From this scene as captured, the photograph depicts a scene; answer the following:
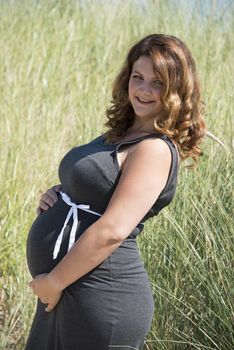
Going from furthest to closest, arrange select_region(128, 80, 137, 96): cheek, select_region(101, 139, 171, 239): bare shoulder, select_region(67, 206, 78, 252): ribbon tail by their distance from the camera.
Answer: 1. select_region(128, 80, 137, 96): cheek
2. select_region(67, 206, 78, 252): ribbon tail
3. select_region(101, 139, 171, 239): bare shoulder

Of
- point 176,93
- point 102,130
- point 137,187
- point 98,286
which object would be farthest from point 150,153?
point 102,130

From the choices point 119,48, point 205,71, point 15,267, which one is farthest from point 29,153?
point 119,48

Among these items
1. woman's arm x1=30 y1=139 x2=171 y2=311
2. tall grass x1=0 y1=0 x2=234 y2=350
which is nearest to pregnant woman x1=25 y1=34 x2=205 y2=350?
woman's arm x1=30 y1=139 x2=171 y2=311

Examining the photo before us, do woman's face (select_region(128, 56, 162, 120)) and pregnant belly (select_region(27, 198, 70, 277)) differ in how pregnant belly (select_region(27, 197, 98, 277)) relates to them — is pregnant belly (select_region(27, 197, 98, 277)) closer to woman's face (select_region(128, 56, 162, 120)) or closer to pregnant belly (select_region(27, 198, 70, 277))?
pregnant belly (select_region(27, 198, 70, 277))

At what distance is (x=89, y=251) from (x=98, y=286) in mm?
130

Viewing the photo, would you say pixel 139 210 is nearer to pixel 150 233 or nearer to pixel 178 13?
pixel 150 233

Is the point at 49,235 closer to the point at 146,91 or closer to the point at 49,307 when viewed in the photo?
the point at 49,307

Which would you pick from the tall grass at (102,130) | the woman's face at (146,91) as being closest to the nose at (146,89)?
the woman's face at (146,91)

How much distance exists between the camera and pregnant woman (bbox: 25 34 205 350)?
2.51 m

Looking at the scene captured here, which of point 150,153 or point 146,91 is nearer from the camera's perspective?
point 150,153

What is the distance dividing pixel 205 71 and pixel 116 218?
413cm

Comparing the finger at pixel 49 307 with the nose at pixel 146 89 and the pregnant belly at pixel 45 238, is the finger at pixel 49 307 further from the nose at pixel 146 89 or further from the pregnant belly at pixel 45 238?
the nose at pixel 146 89

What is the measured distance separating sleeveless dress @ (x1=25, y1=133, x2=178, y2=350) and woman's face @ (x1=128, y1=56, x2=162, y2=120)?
113 mm

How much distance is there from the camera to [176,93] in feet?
8.73
